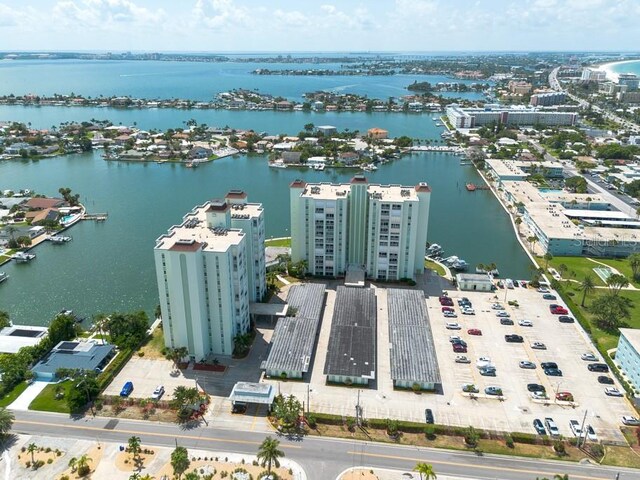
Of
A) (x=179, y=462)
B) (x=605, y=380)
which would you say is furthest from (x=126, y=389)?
(x=605, y=380)

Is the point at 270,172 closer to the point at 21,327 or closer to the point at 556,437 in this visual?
the point at 21,327

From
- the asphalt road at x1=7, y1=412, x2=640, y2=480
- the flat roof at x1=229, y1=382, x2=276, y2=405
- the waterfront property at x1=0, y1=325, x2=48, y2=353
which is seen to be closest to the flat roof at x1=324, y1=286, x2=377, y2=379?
the flat roof at x1=229, y1=382, x2=276, y2=405

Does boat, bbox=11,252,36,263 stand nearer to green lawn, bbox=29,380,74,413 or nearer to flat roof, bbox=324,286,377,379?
green lawn, bbox=29,380,74,413

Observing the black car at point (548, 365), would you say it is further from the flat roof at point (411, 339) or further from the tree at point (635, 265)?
the tree at point (635, 265)

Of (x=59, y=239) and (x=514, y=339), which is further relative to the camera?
(x=59, y=239)

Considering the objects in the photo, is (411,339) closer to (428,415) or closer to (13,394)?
(428,415)

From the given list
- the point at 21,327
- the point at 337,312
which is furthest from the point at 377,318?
the point at 21,327
